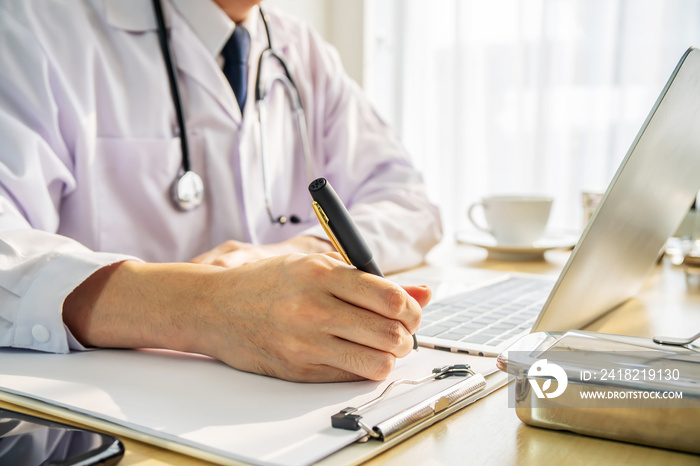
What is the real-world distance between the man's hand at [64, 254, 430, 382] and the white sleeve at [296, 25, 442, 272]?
0.51 metres

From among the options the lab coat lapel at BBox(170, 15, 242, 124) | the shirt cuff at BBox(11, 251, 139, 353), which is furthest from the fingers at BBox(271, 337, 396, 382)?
the lab coat lapel at BBox(170, 15, 242, 124)

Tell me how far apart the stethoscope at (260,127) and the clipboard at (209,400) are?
47cm

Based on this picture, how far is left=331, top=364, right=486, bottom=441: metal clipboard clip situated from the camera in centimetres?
41

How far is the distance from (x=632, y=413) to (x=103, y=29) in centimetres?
93

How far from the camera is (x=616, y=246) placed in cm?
63

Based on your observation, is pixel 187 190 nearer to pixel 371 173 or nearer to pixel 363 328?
pixel 371 173

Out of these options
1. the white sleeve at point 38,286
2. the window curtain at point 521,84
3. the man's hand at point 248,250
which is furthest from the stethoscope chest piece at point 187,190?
the window curtain at point 521,84

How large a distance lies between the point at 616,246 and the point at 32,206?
688 mm

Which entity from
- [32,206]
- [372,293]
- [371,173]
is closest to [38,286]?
[32,206]

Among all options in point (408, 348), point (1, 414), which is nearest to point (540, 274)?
point (408, 348)

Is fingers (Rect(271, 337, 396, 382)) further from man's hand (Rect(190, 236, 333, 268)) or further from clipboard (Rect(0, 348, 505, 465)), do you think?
man's hand (Rect(190, 236, 333, 268))

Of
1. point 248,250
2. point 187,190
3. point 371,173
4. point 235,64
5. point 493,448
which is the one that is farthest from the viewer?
point 371,173

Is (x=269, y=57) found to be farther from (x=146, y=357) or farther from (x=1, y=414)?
(x=1, y=414)

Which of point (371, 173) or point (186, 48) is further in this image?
point (371, 173)
